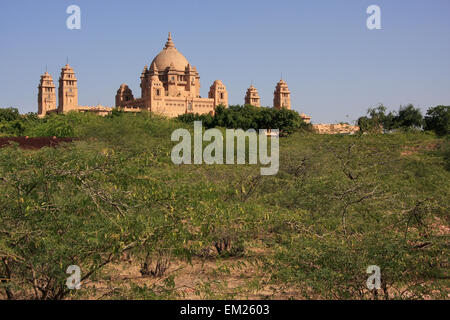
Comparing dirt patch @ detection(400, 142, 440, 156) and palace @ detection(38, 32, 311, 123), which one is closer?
dirt patch @ detection(400, 142, 440, 156)

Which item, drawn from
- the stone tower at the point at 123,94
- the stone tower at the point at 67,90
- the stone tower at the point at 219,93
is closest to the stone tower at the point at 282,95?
the stone tower at the point at 219,93

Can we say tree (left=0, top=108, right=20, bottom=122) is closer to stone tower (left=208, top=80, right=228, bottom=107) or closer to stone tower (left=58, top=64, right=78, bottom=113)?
stone tower (left=58, top=64, right=78, bottom=113)

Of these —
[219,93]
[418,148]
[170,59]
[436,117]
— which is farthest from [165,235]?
[170,59]

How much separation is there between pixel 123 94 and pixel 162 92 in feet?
42.3

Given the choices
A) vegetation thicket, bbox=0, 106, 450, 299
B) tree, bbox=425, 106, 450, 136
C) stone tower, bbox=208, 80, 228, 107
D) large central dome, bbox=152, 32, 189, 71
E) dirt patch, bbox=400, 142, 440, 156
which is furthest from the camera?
large central dome, bbox=152, 32, 189, 71

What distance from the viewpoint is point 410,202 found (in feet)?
44.4

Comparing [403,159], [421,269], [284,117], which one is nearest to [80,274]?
[421,269]

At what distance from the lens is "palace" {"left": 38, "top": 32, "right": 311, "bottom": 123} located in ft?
297

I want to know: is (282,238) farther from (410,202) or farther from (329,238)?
(410,202)

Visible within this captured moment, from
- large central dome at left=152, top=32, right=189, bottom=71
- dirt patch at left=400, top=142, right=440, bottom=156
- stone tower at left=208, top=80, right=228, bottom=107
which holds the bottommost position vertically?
dirt patch at left=400, top=142, right=440, bottom=156

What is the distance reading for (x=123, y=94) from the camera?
101m

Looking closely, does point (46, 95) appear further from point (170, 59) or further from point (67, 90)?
point (170, 59)

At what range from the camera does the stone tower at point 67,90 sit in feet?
305

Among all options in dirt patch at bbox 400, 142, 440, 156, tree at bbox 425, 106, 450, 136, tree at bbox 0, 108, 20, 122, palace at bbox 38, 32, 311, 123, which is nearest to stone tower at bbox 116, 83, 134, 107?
palace at bbox 38, 32, 311, 123
